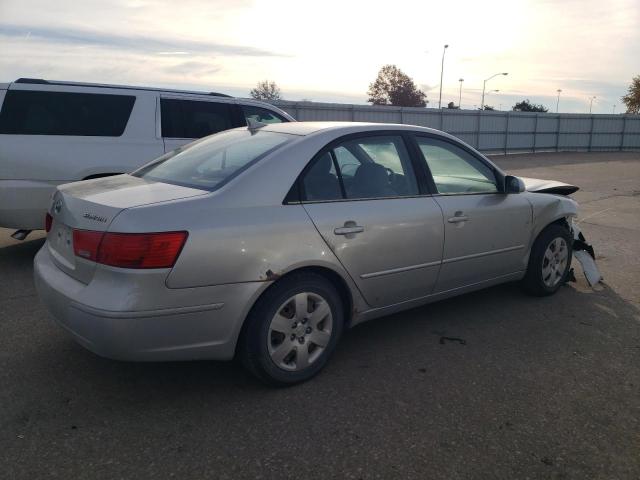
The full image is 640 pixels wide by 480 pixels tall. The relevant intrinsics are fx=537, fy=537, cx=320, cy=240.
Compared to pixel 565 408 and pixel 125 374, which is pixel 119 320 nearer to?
pixel 125 374

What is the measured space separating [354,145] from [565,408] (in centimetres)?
203

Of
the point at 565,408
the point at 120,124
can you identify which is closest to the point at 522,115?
the point at 120,124

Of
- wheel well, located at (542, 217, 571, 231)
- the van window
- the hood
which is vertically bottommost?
wheel well, located at (542, 217, 571, 231)

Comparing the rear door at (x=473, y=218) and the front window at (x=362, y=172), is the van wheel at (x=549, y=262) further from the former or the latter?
the front window at (x=362, y=172)

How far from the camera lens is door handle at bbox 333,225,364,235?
3231mm

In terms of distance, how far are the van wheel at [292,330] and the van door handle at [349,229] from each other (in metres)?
0.29

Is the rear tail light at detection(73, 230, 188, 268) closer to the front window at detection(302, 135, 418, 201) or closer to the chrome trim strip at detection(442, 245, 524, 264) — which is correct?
the front window at detection(302, 135, 418, 201)

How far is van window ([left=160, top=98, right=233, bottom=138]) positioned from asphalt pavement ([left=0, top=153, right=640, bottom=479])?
9.37 feet

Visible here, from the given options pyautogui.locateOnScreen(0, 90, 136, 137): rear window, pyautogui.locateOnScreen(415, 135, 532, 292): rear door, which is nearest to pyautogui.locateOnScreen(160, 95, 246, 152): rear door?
pyautogui.locateOnScreen(0, 90, 136, 137): rear window

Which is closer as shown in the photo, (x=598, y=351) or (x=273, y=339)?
(x=273, y=339)

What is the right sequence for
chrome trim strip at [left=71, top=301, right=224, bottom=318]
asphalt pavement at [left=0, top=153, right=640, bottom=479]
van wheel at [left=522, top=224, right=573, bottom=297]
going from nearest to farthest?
asphalt pavement at [left=0, top=153, right=640, bottom=479] < chrome trim strip at [left=71, top=301, right=224, bottom=318] < van wheel at [left=522, top=224, right=573, bottom=297]

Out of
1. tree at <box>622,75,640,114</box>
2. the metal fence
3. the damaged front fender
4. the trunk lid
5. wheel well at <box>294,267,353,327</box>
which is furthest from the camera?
tree at <box>622,75,640,114</box>

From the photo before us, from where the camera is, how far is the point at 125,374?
3320 millimetres

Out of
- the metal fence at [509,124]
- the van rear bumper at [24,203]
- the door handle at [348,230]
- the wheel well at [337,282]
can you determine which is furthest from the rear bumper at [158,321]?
the metal fence at [509,124]
